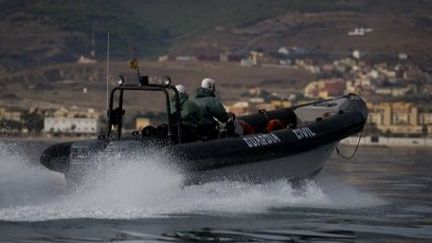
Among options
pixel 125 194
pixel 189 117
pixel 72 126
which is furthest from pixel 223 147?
pixel 72 126

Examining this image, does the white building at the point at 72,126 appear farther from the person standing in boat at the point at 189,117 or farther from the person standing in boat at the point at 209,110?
the person standing in boat at the point at 189,117

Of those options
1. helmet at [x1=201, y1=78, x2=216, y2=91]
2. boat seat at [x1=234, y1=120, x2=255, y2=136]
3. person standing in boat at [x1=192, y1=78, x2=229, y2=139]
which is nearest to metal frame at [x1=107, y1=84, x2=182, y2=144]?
person standing in boat at [x1=192, y1=78, x2=229, y2=139]

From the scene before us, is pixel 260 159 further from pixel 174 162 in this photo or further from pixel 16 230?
pixel 16 230

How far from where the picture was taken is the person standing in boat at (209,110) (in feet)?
71.8

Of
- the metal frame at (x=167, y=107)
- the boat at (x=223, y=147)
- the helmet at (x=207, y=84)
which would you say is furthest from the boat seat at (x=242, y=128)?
the metal frame at (x=167, y=107)

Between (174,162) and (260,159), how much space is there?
6.44ft

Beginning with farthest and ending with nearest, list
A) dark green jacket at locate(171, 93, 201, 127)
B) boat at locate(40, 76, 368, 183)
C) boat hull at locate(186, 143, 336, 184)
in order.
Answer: dark green jacket at locate(171, 93, 201, 127), boat hull at locate(186, 143, 336, 184), boat at locate(40, 76, 368, 183)

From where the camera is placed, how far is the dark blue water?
1819cm

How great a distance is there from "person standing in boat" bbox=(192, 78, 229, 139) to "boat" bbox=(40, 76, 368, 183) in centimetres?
19

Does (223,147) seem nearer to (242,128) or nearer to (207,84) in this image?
(207,84)

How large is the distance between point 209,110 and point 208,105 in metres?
Answer: 0.07

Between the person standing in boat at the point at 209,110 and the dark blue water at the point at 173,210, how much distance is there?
0.92 meters

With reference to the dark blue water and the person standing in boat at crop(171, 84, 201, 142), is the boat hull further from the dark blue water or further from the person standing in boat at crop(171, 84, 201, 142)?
the person standing in boat at crop(171, 84, 201, 142)

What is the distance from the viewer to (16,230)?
18.0 meters
